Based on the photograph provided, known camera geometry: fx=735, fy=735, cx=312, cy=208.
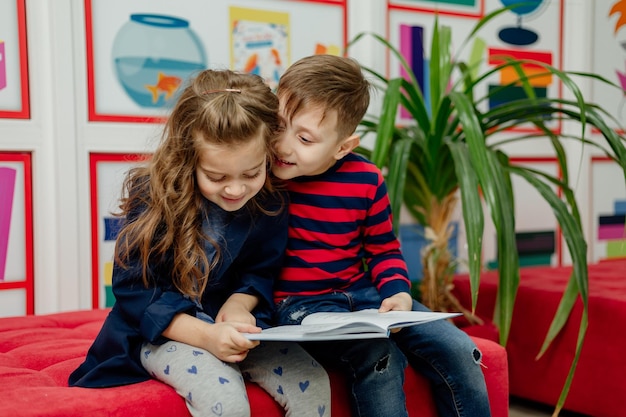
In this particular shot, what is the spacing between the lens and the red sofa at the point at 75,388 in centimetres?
118

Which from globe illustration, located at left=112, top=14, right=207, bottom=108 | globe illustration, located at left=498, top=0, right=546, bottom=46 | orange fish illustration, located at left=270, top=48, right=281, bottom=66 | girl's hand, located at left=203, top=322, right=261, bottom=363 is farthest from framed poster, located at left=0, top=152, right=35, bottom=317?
globe illustration, located at left=498, top=0, right=546, bottom=46

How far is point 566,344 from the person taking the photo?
2006 mm

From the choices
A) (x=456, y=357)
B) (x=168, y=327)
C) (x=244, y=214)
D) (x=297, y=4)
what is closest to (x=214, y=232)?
(x=244, y=214)

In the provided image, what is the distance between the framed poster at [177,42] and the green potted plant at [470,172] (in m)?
0.42

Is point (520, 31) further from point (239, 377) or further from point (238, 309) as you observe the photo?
point (239, 377)

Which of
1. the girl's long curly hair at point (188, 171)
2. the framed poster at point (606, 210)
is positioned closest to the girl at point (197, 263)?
the girl's long curly hair at point (188, 171)

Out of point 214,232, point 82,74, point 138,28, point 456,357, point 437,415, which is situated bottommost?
point 437,415

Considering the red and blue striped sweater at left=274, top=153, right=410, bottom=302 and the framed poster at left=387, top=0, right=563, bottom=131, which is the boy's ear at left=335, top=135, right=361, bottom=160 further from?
the framed poster at left=387, top=0, right=563, bottom=131

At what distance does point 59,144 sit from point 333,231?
0.97 meters

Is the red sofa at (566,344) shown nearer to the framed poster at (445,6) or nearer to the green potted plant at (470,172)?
the green potted plant at (470,172)

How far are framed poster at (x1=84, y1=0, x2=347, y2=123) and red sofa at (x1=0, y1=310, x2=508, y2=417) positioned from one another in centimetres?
65

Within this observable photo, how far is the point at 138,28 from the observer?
2.14 metres

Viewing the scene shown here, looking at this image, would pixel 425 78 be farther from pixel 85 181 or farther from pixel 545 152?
pixel 85 181

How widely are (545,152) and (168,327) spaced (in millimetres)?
2044
